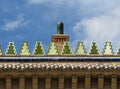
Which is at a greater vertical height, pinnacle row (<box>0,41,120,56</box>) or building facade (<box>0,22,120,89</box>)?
pinnacle row (<box>0,41,120,56</box>)

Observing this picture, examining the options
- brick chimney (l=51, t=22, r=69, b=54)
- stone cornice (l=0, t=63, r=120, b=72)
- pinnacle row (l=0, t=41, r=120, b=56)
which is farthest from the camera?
brick chimney (l=51, t=22, r=69, b=54)

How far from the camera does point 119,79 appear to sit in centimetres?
2180

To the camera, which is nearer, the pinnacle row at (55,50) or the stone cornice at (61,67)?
the stone cornice at (61,67)

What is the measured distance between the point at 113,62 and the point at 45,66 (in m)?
2.93

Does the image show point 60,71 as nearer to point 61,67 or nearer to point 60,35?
point 61,67

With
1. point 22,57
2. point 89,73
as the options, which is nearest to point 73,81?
point 89,73

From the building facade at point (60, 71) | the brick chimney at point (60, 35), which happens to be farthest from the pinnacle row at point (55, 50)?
the brick chimney at point (60, 35)

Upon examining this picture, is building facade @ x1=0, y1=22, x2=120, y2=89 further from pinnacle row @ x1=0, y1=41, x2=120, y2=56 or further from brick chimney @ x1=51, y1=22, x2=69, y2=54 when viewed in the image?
brick chimney @ x1=51, y1=22, x2=69, y2=54

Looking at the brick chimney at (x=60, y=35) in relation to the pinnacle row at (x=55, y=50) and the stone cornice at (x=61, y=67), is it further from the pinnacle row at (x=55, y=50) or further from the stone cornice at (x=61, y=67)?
the stone cornice at (x=61, y=67)

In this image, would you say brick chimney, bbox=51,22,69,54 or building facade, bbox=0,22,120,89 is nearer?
building facade, bbox=0,22,120,89

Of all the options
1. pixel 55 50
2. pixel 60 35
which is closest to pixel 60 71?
pixel 55 50

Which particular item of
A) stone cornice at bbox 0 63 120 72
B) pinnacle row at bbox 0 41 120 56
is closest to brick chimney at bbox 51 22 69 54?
pinnacle row at bbox 0 41 120 56

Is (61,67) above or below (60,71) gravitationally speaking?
above

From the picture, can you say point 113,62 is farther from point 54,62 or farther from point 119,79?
point 54,62
